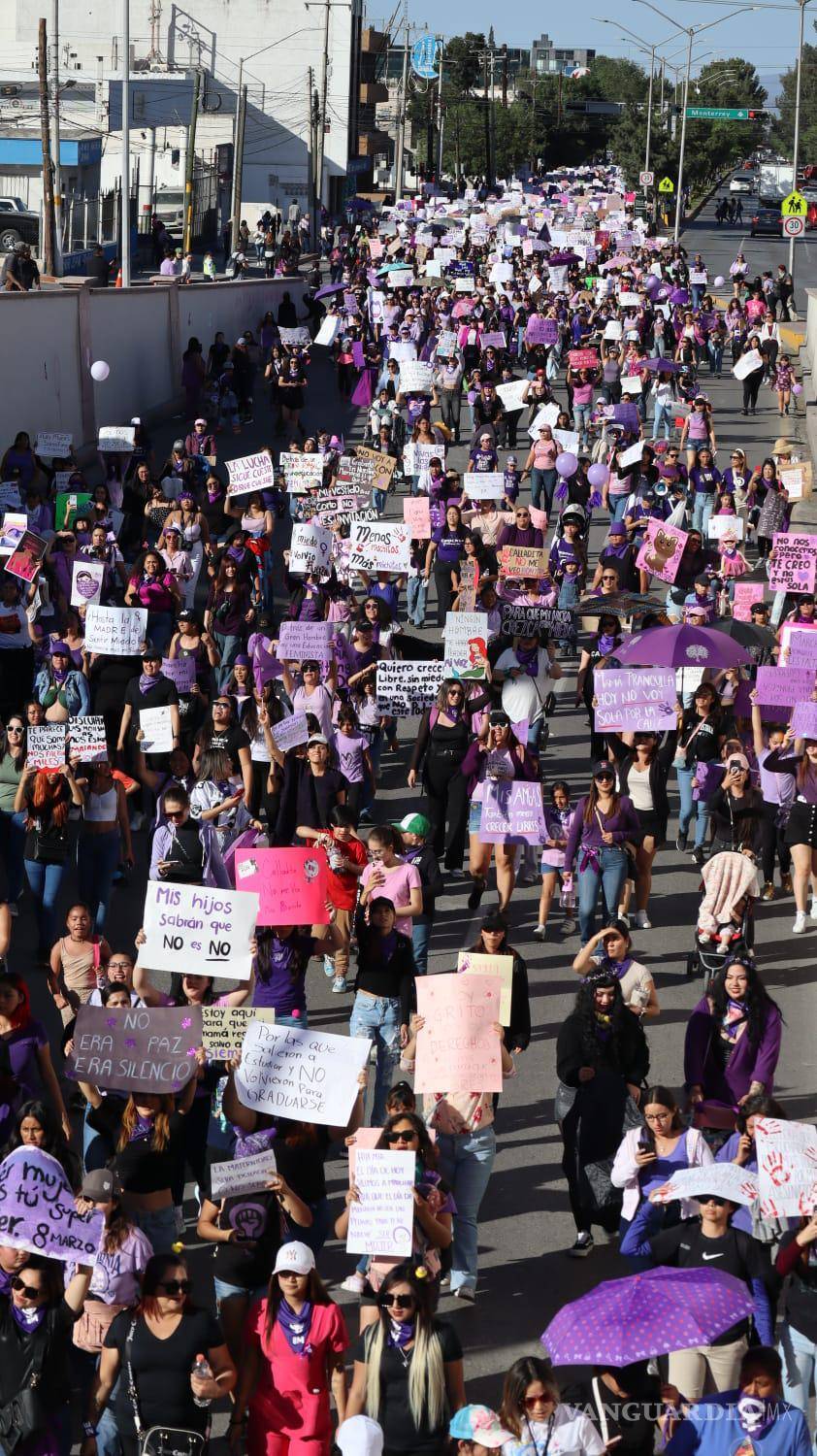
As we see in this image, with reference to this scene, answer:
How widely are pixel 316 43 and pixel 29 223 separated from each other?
46.6 metres

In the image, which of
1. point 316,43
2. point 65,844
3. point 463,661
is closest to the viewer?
point 65,844

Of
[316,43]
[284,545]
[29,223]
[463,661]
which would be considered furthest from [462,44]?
[463,661]

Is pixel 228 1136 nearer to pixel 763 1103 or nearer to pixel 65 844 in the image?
pixel 763 1103

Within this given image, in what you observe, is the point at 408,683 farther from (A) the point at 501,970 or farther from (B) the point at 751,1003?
(B) the point at 751,1003

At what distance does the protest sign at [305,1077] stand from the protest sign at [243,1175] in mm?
386

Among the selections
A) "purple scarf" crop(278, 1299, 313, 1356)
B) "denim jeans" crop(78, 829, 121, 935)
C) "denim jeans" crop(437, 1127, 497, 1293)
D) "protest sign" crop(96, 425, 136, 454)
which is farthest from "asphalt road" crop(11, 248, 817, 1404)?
"protest sign" crop(96, 425, 136, 454)

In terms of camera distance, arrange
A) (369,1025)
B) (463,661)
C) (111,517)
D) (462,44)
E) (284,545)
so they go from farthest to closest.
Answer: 1. (462,44)
2. (284,545)
3. (111,517)
4. (463,661)
5. (369,1025)

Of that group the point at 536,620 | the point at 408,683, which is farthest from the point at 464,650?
the point at 536,620

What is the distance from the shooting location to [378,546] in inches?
683

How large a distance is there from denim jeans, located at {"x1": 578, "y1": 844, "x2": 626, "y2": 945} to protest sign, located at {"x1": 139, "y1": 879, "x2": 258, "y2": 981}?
3142 millimetres

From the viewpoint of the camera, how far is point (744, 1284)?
23.7 ft

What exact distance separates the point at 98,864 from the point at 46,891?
0.35 m

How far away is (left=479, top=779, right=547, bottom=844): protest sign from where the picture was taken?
12.8 metres

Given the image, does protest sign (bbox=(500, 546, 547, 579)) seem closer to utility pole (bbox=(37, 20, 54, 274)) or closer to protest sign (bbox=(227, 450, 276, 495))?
protest sign (bbox=(227, 450, 276, 495))
